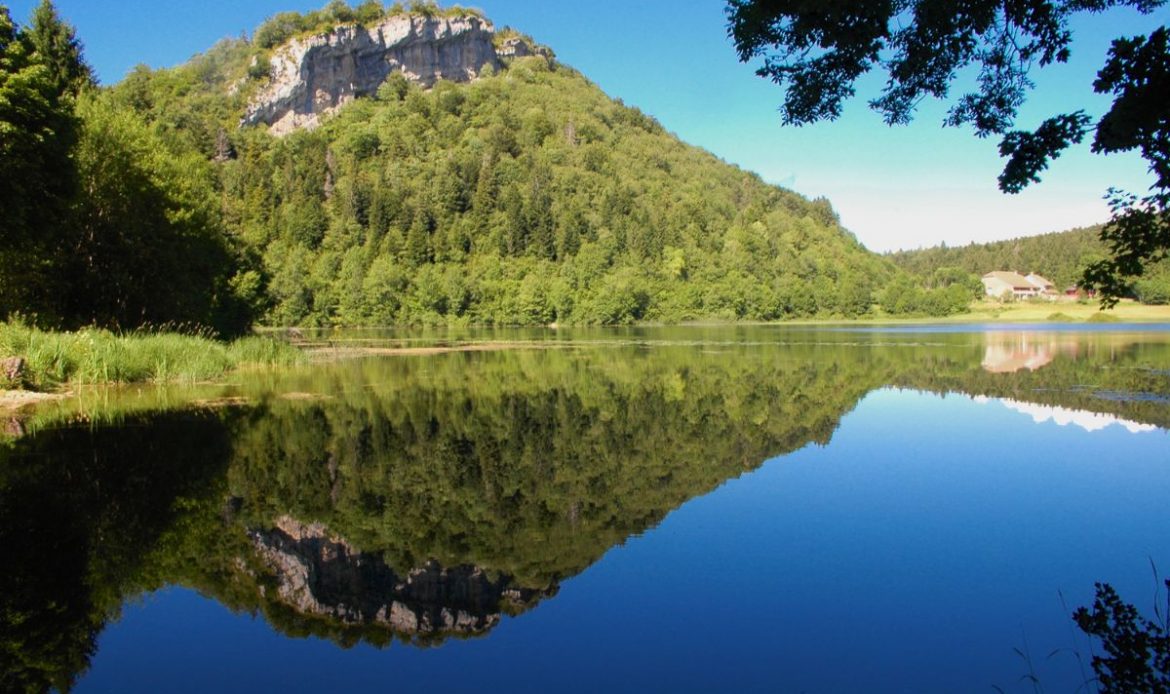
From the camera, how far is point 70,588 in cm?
789

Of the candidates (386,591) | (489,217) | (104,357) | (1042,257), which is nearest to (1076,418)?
(386,591)

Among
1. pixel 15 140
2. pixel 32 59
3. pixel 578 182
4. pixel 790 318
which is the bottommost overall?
pixel 790 318

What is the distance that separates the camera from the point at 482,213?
435 ft

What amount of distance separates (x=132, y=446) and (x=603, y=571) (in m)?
10.5

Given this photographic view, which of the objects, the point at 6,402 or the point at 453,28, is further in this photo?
the point at 453,28

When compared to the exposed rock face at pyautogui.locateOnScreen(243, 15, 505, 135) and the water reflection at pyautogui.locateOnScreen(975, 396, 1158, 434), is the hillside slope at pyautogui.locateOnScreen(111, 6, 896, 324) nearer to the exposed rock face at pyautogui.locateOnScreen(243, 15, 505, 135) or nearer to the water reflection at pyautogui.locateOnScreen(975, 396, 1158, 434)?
the exposed rock face at pyautogui.locateOnScreen(243, 15, 505, 135)

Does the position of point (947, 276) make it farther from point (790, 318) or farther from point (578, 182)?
point (578, 182)

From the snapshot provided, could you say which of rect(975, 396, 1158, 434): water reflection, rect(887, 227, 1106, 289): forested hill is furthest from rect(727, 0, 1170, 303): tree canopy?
rect(887, 227, 1106, 289): forested hill

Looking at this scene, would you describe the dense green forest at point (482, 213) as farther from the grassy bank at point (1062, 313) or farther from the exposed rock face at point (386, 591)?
the exposed rock face at point (386, 591)

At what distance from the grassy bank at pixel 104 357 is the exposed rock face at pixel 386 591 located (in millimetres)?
17905

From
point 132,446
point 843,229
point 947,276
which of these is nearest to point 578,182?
point 843,229

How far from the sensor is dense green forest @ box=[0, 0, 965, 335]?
374 ft

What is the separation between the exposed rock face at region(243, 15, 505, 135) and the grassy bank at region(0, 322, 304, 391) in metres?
167

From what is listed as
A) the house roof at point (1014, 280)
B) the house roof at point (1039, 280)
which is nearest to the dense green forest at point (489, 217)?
the house roof at point (1039, 280)
